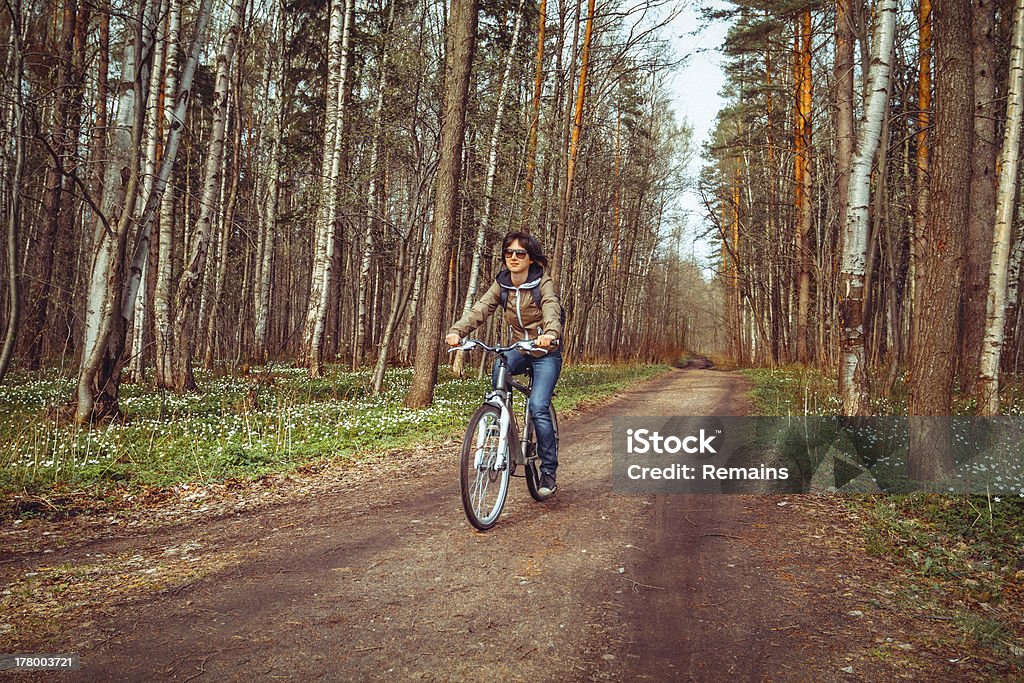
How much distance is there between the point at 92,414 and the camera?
9.01 m

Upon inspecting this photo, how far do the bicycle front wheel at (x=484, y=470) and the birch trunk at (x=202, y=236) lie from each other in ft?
30.9

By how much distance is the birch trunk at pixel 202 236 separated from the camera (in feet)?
41.6

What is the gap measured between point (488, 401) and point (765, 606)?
251 cm

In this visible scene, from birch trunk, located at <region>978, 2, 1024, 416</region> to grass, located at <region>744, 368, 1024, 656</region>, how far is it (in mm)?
2294

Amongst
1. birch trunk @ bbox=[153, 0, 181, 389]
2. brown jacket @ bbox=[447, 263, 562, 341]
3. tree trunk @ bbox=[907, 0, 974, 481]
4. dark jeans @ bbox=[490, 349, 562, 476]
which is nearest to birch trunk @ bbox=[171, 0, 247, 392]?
birch trunk @ bbox=[153, 0, 181, 389]

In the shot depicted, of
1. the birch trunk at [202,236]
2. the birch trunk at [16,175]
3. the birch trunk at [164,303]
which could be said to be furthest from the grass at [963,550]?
the birch trunk at [164,303]

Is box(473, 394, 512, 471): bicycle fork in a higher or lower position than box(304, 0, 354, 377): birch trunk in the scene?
lower

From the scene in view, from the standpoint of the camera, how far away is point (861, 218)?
8820mm

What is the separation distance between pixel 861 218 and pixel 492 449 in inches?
267

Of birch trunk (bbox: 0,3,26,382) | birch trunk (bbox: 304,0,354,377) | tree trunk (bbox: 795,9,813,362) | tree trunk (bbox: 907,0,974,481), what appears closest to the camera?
tree trunk (bbox: 907,0,974,481)

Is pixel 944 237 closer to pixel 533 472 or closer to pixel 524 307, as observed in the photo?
pixel 524 307

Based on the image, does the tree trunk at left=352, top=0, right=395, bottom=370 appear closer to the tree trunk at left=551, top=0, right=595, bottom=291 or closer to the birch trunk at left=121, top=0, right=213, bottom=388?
the birch trunk at left=121, top=0, right=213, bottom=388

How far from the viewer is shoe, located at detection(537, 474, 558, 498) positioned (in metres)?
5.98

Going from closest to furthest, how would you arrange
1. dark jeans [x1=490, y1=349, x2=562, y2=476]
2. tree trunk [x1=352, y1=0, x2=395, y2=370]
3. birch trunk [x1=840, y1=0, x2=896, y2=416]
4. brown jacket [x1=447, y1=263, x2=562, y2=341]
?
brown jacket [x1=447, y1=263, x2=562, y2=341] < dark jeans [x1=490, y1=349, x2=562, y2=476] < birch trunk [x1=840, y1=0, x2=896, y2=416] < tree trunk [x1=352, y1=0, x2=395, y2=370]
